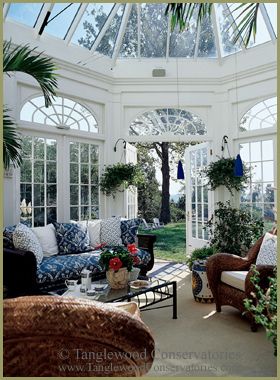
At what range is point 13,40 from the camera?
456 centimetres

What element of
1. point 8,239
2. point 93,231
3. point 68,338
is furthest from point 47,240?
point 68,338

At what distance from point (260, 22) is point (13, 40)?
369 cm

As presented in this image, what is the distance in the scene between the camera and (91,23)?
523cm

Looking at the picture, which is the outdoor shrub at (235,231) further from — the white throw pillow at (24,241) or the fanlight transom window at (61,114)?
the white throw pillow at (24,241)

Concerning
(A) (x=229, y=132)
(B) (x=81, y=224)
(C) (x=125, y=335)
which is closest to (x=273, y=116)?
(A) (x=229, y=132)

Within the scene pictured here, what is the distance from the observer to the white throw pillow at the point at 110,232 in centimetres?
484

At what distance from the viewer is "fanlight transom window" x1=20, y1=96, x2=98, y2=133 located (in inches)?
192

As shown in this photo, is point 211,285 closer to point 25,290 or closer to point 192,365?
point 192,365

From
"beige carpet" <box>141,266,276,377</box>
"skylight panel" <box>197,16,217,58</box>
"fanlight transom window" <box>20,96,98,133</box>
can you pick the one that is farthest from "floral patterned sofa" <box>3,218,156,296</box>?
"skylight panel" <box>197,16,217,58</box>

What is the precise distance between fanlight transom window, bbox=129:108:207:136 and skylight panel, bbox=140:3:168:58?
102 cm

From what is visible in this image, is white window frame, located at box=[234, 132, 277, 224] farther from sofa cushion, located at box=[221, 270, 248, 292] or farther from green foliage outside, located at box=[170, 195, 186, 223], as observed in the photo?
green foliage outside, located at box=[170, 195, 186, 223]

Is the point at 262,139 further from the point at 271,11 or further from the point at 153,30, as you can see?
the point at 153,30

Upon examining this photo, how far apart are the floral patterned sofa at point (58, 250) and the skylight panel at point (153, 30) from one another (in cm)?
306

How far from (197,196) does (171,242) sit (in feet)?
12.3
